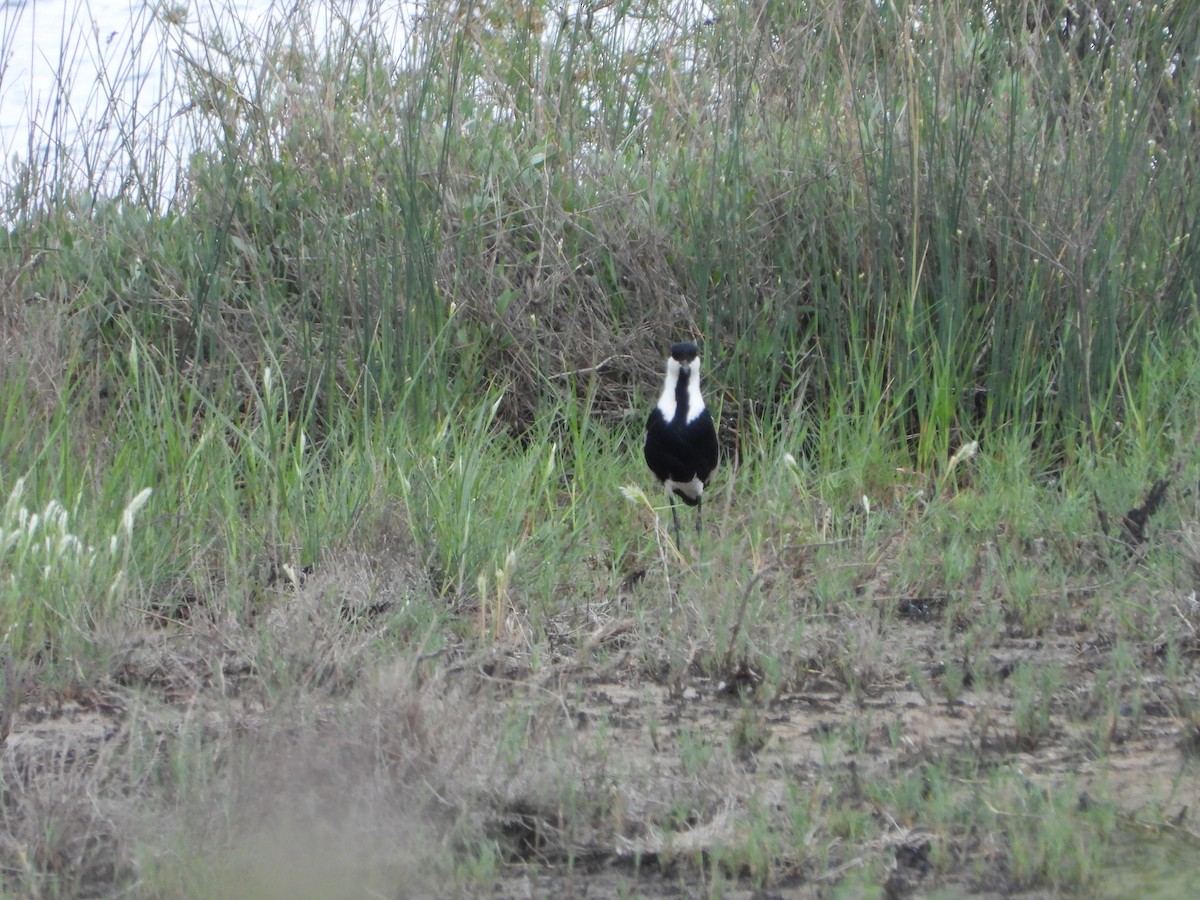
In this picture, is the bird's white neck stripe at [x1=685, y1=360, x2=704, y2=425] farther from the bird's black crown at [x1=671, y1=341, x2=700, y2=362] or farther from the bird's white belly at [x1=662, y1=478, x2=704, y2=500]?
the bird's white belly at [x1=662, y1=478, x2=704, y2=500]

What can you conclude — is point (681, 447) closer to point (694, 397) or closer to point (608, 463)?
point (694, 397)

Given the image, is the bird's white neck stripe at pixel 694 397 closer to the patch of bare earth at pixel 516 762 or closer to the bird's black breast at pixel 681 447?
the bird's black breast at pixel 681 447

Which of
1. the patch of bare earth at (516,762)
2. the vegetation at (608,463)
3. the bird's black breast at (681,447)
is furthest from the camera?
the bird's black breast at (681,447)

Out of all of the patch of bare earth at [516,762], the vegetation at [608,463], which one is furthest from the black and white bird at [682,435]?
the patch of bare earth at [516,762]

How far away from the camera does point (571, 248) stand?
482 cm

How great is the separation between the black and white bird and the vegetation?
0.13m

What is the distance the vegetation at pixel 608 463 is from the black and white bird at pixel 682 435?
129mm

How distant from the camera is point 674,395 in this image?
4.15m

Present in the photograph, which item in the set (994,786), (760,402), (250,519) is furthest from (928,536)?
(250,519)

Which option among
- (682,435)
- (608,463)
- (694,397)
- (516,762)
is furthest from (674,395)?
(516,762)

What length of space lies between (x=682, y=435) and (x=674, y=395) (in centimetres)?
18

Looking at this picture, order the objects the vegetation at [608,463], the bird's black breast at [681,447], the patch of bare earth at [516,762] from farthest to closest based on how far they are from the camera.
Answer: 1. the bird's black breast at [681,447]
2. the vegetation at [608,463]
3. the patch of bare earth at [516,762]

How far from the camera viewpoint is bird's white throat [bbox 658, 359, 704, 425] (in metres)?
4.07

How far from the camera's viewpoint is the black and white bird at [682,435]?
13.2 ft
